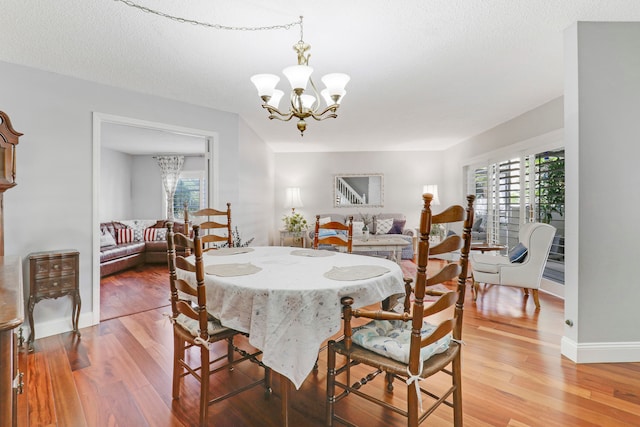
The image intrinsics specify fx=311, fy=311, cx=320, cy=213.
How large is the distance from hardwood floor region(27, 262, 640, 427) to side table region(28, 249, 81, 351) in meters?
0.30

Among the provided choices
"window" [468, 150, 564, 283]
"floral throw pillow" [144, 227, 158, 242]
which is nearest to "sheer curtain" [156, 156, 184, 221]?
"floral throw pillow" [144, 227, 158, 242]

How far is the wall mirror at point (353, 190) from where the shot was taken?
728cm

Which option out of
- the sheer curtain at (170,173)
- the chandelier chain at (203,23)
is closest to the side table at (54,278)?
the chandelier chain at (203,23)

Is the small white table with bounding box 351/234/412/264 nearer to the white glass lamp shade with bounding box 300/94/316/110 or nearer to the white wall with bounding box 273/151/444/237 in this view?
the white wall with bounding box 273/151/444/237

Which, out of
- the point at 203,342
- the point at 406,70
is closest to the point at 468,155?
the point at 406,70

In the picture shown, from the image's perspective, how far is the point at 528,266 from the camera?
3.30 metres

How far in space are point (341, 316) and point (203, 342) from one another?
0.66 metres

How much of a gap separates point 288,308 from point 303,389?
2.82 ft

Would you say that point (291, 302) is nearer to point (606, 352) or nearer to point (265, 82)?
point (265, 82)

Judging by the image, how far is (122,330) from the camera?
9.23 feet

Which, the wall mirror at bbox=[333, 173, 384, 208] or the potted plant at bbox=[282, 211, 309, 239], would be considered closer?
the potted plant at bbox=[282, 211, 309, 239]

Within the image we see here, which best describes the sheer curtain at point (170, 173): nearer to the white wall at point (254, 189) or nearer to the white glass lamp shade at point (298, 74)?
the white wall at point (254, 189)

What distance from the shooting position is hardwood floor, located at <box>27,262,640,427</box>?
5.34 feet

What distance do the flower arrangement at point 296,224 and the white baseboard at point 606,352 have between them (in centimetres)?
509
